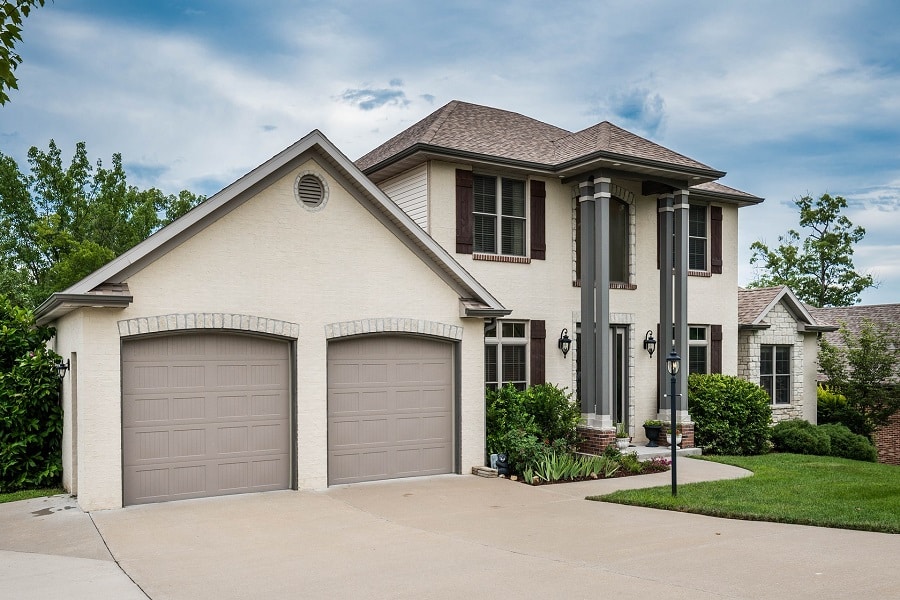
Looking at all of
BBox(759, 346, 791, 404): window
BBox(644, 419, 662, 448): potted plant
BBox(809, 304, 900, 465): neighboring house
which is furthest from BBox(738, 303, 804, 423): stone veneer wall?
BBox(644, 419, 662, 448): potted plant

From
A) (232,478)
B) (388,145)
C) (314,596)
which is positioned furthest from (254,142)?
(314,596)

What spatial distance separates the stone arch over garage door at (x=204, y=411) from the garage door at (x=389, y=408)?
88cm

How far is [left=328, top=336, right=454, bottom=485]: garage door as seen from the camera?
12.3 m

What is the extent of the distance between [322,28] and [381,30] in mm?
1277

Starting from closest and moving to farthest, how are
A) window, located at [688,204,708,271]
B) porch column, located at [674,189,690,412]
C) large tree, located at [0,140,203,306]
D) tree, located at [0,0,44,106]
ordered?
tree, located at [0,0,44,106]
porch column, located at [674,189,690,412]
window, located at [688,204,708,271]
large tree, located at [0,140,203,306]

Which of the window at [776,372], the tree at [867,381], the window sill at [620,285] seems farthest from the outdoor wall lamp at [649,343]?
the tree at [867,381]

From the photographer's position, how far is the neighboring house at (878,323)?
78.2 ft

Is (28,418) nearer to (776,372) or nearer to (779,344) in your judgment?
(776,372)

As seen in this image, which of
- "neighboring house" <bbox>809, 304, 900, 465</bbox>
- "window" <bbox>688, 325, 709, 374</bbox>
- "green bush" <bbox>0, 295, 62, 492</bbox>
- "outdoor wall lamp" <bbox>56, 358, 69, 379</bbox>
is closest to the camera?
"outdoor wall lamp" <bbox>56, 358, 69, 379</bbox>

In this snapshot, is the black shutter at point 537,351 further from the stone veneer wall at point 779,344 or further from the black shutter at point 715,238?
the stone veneer wall at point 779,344

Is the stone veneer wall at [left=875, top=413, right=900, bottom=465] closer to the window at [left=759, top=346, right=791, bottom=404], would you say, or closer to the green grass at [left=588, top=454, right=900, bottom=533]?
the window at [left=759, top=346, right=791, bottom=404]

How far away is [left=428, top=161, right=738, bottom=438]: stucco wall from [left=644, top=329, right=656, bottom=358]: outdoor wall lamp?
0.35 ft

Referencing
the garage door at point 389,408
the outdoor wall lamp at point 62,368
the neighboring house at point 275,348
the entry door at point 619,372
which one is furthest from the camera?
the entry door at point 619,372

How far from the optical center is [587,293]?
16.1 m
